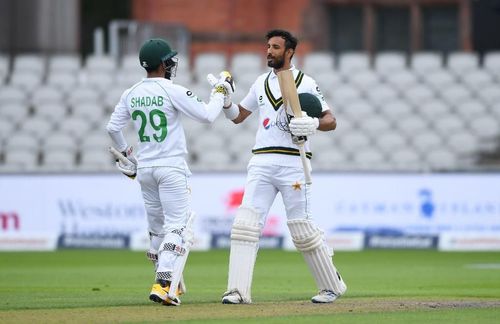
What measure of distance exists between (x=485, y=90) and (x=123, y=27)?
6.73 m

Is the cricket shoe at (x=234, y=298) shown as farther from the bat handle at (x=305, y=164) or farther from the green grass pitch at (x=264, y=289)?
the bat handle at (x=305, y=164)

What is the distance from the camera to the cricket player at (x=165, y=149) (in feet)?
30.9

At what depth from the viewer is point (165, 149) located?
9.53 metres

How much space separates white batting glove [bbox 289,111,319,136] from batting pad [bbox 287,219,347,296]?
2.39ft

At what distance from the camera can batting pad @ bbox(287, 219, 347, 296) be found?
9664mm

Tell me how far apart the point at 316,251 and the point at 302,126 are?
1.03m

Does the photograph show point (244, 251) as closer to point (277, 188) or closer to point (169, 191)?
point (277, 188)

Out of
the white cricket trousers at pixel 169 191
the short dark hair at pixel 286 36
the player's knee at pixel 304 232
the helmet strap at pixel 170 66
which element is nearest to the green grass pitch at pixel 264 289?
the player's knee at pixel 304 232

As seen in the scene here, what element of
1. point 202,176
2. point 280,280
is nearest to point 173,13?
point 202,176

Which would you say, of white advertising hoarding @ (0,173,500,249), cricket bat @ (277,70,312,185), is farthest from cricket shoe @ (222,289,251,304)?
white advertising hoarding @ (0,173,500,249)

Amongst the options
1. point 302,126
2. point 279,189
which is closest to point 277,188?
point 279,189

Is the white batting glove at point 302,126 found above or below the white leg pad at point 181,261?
above

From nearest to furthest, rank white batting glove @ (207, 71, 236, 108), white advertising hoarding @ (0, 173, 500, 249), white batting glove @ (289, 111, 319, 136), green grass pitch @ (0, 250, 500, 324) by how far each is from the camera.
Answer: green grass pitch @ (0, 250, 500, 324) < white batting glove @ (289, 111, 319, 136) < white batting glove @ (207, 71, 236, 108) < white advertising hoarding @ (0, 173, 500, 249)

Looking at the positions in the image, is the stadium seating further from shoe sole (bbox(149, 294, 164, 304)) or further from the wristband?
shoe sole (bbox(149, 294, 164, 304))
